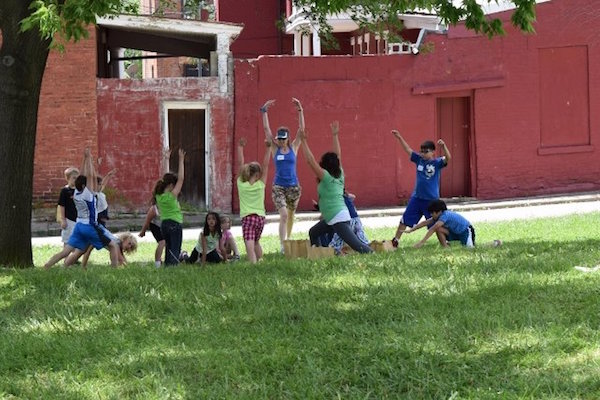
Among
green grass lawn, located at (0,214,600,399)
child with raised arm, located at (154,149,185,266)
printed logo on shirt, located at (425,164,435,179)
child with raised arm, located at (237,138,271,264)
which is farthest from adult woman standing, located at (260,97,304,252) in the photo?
green grass lawn, located at (0,214,600,399)

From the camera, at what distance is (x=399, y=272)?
9.88 m

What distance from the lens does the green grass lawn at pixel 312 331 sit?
6.47 metres

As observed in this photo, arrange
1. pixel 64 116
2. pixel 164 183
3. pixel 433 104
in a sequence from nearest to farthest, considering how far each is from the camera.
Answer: pixel 164 183
pixel 64 116
pixel 433 104

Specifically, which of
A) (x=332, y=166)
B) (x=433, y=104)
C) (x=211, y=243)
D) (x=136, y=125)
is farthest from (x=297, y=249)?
(x=433, y=104)

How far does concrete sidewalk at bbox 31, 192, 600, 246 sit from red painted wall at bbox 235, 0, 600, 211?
2.73 feet

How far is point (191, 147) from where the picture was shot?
25.0m

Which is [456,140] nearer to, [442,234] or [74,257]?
[442,234]

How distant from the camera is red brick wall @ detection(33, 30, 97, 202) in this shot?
2412cm

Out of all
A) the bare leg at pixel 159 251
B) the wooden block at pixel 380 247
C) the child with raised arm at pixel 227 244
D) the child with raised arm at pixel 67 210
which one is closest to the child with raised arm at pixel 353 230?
the wooden block at pixel 380 247

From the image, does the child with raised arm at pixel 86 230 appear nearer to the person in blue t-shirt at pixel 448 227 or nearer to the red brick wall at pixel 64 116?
the person in blue t-shirt at pixel 448 227

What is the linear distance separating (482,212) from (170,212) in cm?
1177

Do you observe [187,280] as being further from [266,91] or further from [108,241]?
[266,91]

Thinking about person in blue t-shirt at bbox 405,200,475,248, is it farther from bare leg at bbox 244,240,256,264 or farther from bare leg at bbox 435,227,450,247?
bare leg at bbox 244,240,256,264

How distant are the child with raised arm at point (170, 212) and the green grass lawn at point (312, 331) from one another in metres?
2.83
